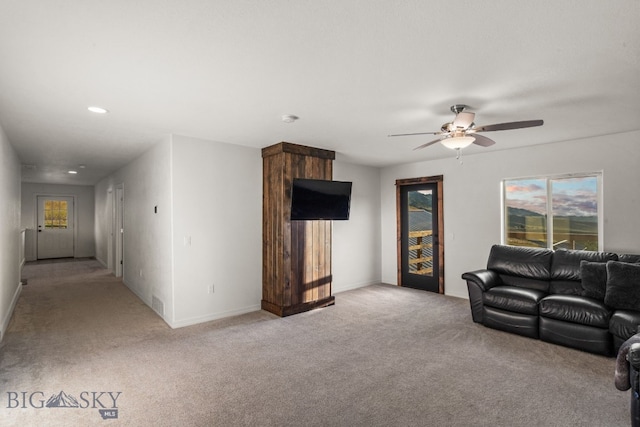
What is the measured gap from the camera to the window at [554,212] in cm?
445

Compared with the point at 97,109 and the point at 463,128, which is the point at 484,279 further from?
the point at 97,109

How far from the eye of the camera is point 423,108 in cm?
311

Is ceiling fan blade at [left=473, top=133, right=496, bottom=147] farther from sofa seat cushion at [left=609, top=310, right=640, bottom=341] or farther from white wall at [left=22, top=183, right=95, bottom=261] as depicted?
white wall at [left=22, top=183, right=95, bottom=261]

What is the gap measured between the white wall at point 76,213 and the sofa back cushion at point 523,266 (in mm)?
11318

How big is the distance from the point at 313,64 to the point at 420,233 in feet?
15.4

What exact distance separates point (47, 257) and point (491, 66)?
485 inches

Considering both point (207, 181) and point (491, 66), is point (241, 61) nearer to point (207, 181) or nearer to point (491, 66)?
point (491, 66)

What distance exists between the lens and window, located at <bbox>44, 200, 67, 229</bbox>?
985 centimetres

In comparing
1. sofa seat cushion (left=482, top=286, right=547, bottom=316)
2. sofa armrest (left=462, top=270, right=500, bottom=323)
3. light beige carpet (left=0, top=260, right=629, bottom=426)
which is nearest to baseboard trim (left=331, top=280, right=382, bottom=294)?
light beige carpet (left=0, top=260, right=629, bottom=426)

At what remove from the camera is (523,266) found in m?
4.35

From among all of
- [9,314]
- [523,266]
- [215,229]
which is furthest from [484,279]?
[9,314]

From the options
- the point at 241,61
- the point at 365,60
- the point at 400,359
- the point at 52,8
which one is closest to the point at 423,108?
the point at 365,60

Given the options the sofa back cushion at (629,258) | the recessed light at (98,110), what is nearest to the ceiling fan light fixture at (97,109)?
the recessed light at (98,110)

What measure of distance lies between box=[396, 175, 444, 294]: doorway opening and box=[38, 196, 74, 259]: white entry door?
999cm
